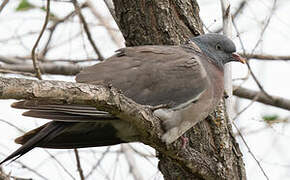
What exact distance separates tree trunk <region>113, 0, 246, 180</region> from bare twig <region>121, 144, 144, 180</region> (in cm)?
72

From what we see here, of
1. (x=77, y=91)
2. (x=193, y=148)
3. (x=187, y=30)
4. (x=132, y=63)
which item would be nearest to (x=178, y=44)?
(x=187, y=30)

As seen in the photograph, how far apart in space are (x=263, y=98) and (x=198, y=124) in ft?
5.02

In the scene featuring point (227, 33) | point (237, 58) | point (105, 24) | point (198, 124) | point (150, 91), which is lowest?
point (198, 124)

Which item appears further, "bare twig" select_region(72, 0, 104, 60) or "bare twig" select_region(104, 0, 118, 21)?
"bare twig" select_region(72, 0, 104, 60)

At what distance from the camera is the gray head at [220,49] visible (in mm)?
4195

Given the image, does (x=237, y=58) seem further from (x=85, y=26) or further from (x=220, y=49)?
(x=85, y=26)

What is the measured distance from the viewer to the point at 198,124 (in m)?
3.75

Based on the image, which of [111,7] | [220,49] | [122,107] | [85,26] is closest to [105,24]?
[85,26]

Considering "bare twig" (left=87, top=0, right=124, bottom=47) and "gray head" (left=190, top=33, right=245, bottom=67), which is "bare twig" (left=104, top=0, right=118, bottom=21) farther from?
"bare twig" (left=87, top=0, right=124, bottom=47)

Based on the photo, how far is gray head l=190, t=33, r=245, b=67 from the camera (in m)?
4.20

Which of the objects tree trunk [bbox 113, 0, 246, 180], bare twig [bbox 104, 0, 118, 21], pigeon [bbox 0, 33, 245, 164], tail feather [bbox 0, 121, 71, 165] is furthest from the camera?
bare twig [bbox 104, 0, 118, 21]

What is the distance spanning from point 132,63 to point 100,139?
0.61m

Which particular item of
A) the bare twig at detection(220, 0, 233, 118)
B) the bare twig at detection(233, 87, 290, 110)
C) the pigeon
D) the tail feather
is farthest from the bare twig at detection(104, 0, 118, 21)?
the bare twig at detection(233, 87, 290, 110)

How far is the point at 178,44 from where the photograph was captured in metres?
3.89
